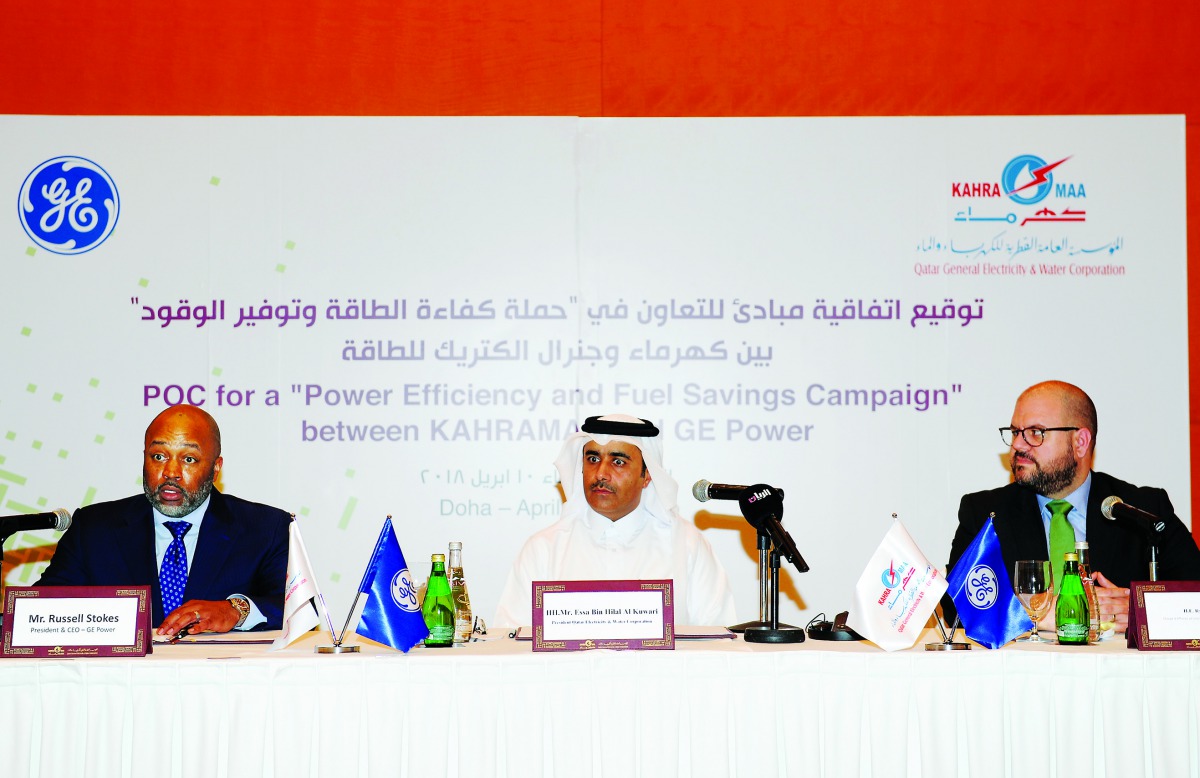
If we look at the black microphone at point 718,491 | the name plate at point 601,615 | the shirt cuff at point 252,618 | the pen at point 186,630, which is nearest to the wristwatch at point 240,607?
the shirt cuff at point 252,618

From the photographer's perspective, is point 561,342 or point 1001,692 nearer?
point 1001,692

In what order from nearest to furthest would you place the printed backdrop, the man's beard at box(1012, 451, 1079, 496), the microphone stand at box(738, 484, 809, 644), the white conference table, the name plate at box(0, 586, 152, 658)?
the white conference table
the name plate at box(0, 586, 152, 658)
the microphone stand at box(738, 484, 809, 644)
the man's beard at box(1012, 451, 1079, 496)
the printed backdrop

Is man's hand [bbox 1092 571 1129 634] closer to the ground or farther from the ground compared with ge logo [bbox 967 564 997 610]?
closer to the ground

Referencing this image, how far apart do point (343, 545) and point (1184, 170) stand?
432 centimetres

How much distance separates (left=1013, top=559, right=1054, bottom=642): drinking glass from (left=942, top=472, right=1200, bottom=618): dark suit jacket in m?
1.13

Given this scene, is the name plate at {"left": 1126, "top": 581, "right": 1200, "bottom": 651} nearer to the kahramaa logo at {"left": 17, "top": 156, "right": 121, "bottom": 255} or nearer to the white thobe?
the white thobe

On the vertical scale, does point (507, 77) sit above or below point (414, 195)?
above

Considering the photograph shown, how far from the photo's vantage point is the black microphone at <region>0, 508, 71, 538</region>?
9.62ft

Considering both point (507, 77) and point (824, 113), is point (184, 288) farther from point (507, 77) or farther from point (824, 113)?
point (824, 113)

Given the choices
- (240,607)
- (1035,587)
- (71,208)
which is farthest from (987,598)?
(71,208)

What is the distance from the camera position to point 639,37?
5359mm

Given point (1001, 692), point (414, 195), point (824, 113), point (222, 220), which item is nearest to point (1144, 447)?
point (824, 113)

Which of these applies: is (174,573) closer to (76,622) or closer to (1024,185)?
(76,622)

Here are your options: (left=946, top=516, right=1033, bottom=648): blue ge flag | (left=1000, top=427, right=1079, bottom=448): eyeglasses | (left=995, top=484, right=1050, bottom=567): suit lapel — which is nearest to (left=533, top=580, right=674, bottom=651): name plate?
(left=946, top=516, right=1033, bottom=648): blue ge flag
